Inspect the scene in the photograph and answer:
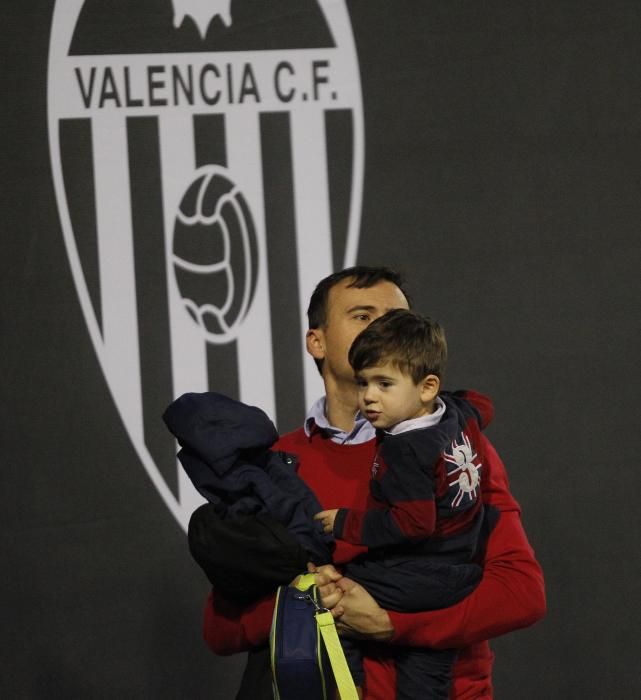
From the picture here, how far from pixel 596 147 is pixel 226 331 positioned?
102cm

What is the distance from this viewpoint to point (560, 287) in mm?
2703

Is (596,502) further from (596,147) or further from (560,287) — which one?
(596,147)

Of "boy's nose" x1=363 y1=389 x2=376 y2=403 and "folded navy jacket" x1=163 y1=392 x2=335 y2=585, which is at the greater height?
"boy's nose" x1=363 y1=389 x2=376 y2=403

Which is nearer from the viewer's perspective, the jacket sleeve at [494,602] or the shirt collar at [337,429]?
the jacket sleeve at [494,602]

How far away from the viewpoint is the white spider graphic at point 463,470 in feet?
5.31

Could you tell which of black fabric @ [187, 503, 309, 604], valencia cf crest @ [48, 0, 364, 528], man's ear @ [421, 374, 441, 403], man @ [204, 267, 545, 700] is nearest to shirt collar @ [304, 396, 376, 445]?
man @ [204, 267, 545, 700]

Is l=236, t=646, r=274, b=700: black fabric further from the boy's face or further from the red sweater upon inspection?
the boy's face

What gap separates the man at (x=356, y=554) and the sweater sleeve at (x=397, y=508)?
0.08 meters

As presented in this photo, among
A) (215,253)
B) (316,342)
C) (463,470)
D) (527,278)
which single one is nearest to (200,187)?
(215,253)

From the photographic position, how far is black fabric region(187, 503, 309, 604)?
1.56 metres

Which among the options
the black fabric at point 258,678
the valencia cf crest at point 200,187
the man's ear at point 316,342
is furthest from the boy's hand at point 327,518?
the valencia cf crest at point 200,187

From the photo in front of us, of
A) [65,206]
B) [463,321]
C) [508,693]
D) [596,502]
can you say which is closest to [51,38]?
[65,206]

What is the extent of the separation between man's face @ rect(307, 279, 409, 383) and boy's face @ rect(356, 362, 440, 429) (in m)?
0.28

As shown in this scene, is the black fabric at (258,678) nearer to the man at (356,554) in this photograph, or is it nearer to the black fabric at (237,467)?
the man at (356,554)
